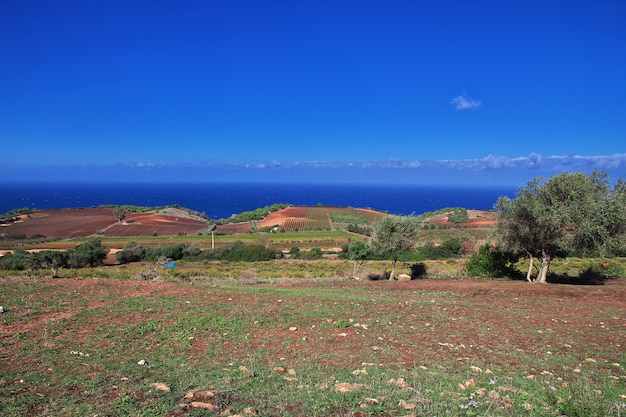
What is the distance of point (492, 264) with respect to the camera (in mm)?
25016

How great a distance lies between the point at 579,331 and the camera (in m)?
10.4

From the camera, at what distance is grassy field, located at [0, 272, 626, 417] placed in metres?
5.77

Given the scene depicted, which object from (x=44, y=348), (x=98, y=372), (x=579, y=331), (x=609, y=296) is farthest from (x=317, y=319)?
(x=609, y=296)

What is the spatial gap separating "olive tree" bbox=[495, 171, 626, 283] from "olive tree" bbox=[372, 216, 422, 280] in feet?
18.6

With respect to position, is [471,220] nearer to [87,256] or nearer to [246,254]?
[246,254]

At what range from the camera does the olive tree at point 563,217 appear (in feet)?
57.3

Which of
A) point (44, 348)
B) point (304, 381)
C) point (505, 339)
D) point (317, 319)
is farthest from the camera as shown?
point (317, 319)

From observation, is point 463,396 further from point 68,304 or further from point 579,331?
point 68,304

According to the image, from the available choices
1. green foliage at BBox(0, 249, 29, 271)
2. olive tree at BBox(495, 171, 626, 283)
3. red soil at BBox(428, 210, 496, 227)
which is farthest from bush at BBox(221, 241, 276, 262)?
red soil at BBox(428, 210, 496, 227)

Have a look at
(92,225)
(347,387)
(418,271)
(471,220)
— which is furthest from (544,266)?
(92,225)

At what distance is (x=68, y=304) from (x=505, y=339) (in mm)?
12503

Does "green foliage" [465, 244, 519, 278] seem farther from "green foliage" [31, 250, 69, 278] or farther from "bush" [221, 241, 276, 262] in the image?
"green foliage" [31, 250, 69, 278]

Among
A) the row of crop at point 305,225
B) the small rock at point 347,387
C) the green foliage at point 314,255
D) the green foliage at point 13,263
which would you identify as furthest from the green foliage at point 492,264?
the row of crop at point 305,225

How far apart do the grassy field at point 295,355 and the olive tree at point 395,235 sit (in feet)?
37.0
